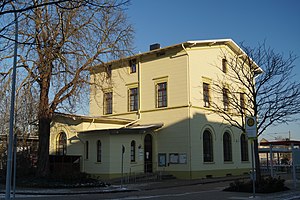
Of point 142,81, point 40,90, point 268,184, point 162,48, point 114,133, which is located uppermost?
point 162,48

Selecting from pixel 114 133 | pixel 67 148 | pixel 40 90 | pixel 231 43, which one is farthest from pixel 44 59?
pixel 231 43

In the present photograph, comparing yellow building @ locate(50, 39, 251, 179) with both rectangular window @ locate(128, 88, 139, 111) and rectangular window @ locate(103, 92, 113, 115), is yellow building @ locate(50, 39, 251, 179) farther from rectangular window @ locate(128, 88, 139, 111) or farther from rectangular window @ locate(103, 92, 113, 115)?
rectangular window @ locate(103, 92, 113, 115)

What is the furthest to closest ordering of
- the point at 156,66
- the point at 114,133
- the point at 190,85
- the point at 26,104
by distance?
1. the point at 156,66
2. the point at 190,85
3. the point at 114,133
4. the point at 26,104

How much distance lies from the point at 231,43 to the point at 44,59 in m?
19.1

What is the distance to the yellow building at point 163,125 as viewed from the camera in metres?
28.3

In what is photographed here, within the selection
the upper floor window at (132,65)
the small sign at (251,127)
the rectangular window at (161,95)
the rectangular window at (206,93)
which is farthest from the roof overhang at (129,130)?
the small sign at (251,127)

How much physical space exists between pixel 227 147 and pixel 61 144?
14.6 m

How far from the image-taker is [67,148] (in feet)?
101

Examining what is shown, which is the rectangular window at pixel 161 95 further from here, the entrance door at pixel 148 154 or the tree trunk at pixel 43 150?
the tree trunk at pixel 43 150

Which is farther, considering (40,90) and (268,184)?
(40,90)

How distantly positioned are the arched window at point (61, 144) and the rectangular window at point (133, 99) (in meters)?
6.34

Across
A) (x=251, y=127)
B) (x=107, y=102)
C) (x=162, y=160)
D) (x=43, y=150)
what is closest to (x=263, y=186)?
(x=251, y=127)

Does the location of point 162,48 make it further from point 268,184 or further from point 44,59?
point 268,184

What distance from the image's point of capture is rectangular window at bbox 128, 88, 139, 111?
33.2m
